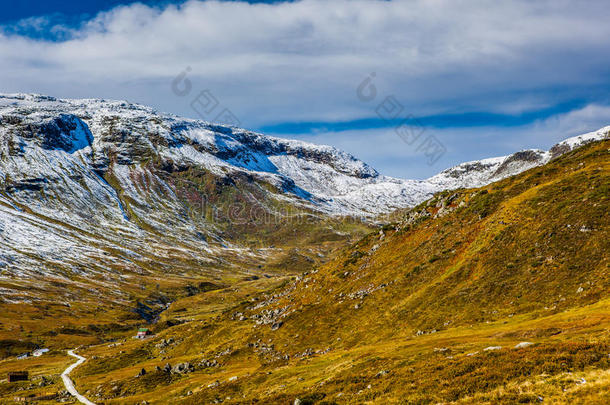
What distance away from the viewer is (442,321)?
57.9m

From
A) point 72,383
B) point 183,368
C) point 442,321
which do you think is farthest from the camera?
point 72,383

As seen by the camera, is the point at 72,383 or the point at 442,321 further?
the point at 72,383

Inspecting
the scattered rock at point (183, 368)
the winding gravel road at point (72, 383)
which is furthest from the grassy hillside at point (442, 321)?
the winding gravel road at point (72, 383)

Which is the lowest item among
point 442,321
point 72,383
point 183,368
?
point 442,321

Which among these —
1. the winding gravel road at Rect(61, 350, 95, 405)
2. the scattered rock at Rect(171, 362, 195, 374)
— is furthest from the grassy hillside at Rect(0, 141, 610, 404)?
the winding gravel road at Rect(61, 350, 95, 405)

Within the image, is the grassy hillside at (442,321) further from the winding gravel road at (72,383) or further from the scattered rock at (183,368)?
the winding gravel road at (72,383)

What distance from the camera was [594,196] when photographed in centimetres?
6147

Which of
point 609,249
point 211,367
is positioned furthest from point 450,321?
point 211,367

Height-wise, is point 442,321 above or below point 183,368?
below

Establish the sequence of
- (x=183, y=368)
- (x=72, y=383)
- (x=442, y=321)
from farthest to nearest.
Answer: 1. (x=72, y=383)
2. (x=183, y=368)
3. (x=442, y=321)

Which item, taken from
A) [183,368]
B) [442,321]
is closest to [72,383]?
[183,368]

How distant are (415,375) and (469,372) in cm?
525

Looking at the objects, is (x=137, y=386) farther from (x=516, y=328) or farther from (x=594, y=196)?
(x=594, y=196)

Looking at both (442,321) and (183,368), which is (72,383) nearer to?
(183,368)
